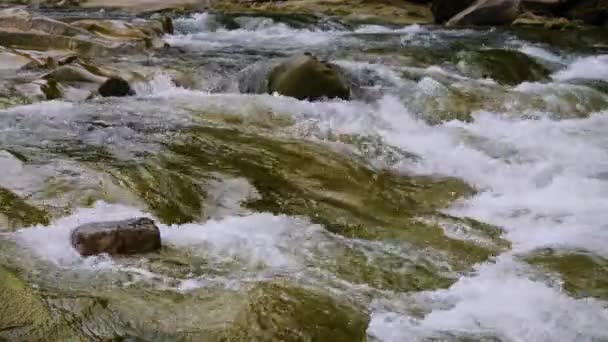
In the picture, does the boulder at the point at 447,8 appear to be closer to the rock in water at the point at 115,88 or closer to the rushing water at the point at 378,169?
the rushing water at the point at 378,169

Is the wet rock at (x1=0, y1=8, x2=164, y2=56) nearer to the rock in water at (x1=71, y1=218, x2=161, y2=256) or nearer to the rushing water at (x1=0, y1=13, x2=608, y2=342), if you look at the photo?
the rushing water at (x1=0, y1=13, x2=608, y2=342)

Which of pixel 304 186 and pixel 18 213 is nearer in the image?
pixel 18 213

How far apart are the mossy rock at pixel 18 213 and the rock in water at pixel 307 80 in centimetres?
426

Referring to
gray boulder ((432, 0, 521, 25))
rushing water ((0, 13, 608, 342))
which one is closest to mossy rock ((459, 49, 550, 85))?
rushing water ((0, 13, 608, 342))

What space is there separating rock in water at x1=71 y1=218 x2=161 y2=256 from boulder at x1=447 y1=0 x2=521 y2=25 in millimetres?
13973

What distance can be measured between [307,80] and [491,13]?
954cm

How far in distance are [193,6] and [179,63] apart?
12.8 metres

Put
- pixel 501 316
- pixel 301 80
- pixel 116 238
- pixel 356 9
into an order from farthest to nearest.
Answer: pixel 356 9 < pixel 301 80 < pixel 116 238 < pixel 501 316

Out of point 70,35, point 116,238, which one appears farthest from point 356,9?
point 116,238

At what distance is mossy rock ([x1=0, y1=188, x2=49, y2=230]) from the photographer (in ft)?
15.6

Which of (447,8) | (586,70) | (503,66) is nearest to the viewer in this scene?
(503,66)

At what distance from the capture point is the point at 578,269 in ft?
15.6

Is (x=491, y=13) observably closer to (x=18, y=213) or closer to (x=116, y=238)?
(x=18, y=213)

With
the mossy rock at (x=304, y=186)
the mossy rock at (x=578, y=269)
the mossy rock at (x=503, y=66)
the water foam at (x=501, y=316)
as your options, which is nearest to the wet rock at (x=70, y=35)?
the mossy rock at (x=304, y=186)
